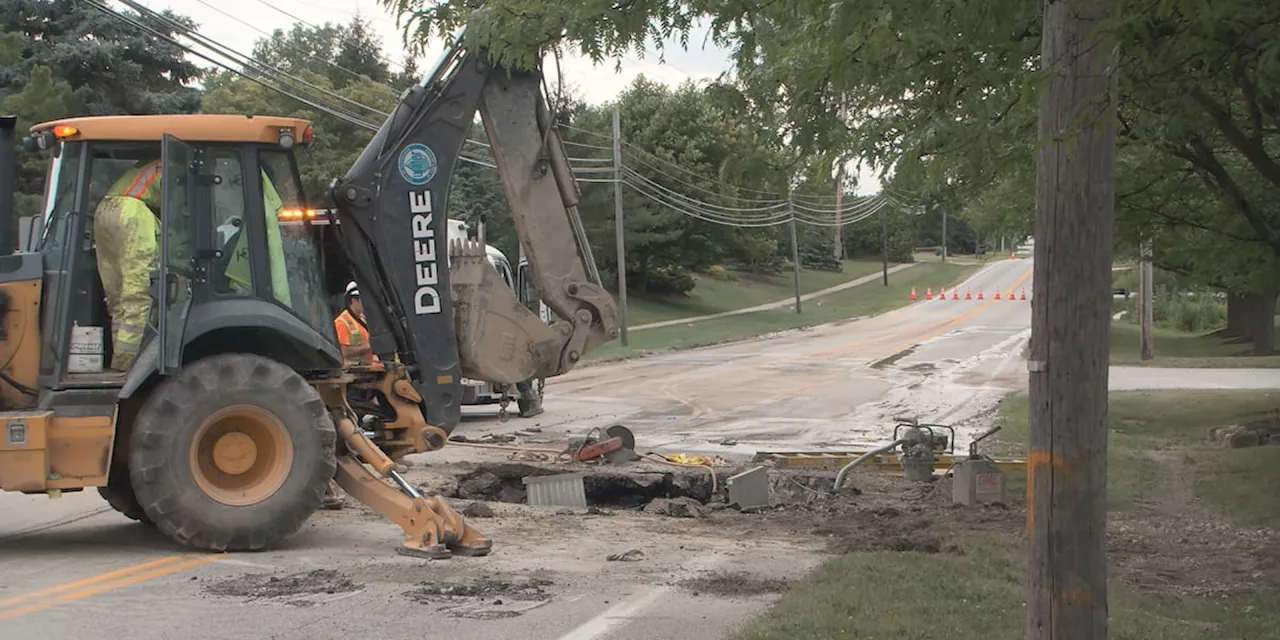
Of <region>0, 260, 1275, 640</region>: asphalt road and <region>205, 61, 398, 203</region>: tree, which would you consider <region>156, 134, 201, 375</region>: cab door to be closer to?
<region>0, 260, 1275, 640</region>: asphalt road

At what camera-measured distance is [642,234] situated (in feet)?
189

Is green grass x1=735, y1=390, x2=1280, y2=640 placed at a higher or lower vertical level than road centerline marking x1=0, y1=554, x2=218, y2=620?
lower

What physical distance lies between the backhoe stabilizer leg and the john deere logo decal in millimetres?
2362

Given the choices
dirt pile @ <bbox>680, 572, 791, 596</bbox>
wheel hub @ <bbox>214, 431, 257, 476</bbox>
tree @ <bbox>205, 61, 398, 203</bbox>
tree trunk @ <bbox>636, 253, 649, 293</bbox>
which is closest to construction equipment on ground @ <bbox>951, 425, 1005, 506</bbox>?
dirt pile @ <bbox>680, 572, 791, 596</bbox>

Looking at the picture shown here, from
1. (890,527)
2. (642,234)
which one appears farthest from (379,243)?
(642,234)

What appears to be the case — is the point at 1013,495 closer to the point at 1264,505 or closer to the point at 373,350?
A: the point at 1264,505

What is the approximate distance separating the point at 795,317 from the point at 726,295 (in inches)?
435

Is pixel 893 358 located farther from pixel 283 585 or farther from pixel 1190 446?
pixel 283 585

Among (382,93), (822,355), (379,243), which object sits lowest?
(822,355)

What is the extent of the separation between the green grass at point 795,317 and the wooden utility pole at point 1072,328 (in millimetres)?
26181

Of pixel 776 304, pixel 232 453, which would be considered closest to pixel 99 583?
pixel 232 453

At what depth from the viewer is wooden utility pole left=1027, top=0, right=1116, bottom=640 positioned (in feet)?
15.4

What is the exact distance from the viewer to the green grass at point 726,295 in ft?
197

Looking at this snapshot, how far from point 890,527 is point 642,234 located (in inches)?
1875
